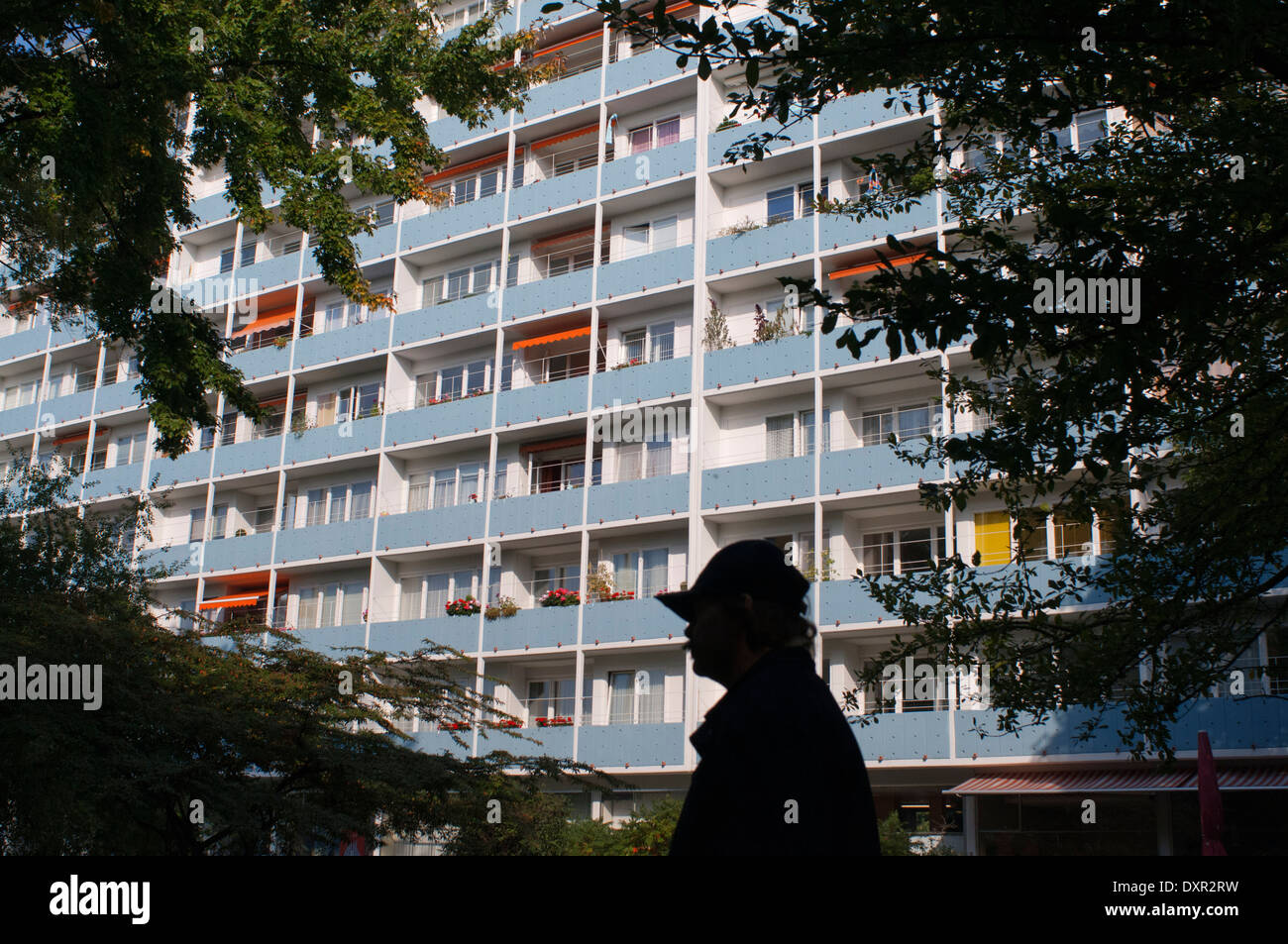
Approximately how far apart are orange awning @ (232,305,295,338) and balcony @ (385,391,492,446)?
742 cm

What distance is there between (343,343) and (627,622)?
1481 cm

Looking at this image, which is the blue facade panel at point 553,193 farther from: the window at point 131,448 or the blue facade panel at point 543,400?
the window at point 131,448

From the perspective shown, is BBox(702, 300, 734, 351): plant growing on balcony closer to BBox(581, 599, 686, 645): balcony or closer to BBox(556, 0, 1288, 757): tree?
BBox(581, 599, 686, 645): balcony

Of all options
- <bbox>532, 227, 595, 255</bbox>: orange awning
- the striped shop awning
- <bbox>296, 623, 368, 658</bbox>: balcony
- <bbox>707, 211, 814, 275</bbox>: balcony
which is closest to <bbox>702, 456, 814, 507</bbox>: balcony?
<bbox>707, 211, 814, 275</bbox>: balcony

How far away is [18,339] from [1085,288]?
2018 inches

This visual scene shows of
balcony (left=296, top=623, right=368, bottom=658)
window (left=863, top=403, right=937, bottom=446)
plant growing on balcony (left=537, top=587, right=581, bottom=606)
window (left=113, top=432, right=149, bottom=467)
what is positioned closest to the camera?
window (left=863, top=403, right=937, bottom=446)

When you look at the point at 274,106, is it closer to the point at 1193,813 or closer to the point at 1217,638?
the point at 1217,638

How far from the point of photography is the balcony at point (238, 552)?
4006 centimetres

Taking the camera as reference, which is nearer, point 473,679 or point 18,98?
point 18,98

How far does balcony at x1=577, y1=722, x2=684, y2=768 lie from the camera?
3045 centimetres

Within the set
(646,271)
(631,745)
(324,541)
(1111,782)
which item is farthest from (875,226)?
(324,541)

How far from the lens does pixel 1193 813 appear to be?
84.5 feet

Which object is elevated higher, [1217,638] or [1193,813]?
[1217,638]
